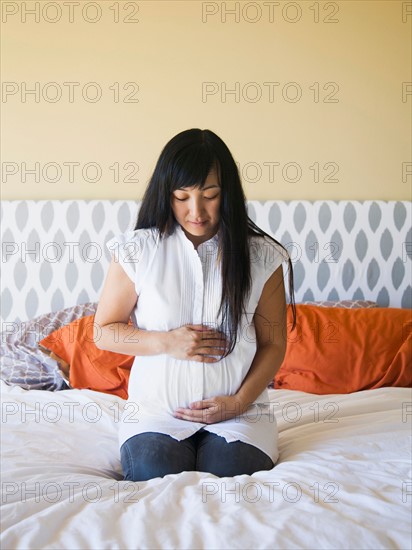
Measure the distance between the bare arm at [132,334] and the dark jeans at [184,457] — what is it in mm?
201

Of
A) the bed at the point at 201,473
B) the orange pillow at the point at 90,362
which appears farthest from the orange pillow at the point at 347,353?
the orange pillow at the point at 90,362

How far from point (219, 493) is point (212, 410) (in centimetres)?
28

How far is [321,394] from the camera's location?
2.44m

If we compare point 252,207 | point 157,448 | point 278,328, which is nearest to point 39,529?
point 157,448

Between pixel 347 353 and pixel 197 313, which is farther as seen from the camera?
pixel 347 353

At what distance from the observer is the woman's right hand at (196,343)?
5.57 ft

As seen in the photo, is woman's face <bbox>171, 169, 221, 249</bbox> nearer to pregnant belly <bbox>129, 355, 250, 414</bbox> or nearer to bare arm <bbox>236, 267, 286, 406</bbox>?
bare arm <bbox>236, 267, 286, 406</bbox>

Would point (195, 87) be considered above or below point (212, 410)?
above

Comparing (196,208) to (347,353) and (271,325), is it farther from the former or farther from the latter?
(347,353)

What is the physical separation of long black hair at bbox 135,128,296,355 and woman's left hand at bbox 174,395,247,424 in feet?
0.43

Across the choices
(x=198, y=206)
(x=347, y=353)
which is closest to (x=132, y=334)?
(x=198, y=206)

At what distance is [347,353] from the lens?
2.49 metres

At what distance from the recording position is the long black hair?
1.72 m

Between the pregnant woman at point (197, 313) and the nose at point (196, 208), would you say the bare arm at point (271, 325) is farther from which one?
the nose at point (196, 208)
